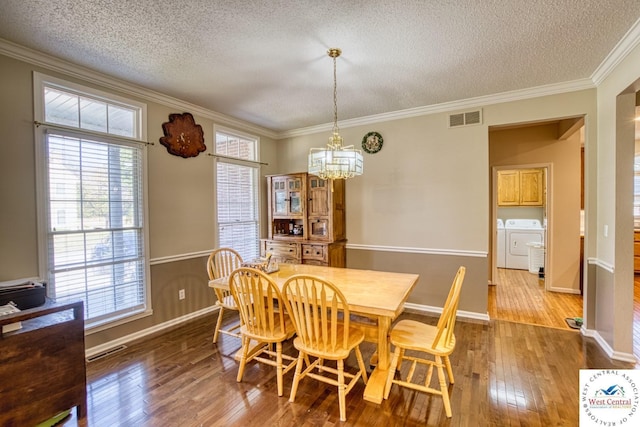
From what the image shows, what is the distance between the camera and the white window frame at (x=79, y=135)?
95.7 inches

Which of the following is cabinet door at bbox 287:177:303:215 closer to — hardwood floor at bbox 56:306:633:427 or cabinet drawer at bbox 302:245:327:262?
cabinet drawer at bbox 302:245:327:262

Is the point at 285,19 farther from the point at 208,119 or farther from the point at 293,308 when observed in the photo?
the point at 208,119

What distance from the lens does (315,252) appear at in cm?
416

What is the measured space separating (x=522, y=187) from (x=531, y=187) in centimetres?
17

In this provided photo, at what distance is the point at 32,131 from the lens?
240 centimetres

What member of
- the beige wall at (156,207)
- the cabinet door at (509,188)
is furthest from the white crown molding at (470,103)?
the cabinet door at (509,188)

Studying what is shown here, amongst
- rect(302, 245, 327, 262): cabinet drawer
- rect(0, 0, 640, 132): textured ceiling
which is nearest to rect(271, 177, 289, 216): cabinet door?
rect(302, 245, 327, 262): cabinet drawer

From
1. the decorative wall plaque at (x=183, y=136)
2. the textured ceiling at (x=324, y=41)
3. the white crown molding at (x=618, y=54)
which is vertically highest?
the textured ceiling at (x=324, y=41)

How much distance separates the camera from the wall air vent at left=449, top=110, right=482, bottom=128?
11.6 feet

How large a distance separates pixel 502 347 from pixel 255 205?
363cm

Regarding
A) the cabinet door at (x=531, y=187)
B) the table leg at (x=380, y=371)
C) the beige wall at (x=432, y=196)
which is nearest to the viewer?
the table leg at (x=380, y=371)

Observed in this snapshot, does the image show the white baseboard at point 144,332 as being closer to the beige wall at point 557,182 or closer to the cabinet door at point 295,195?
the cabinet door at point 295,195

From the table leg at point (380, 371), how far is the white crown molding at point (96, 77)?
3.25 meters

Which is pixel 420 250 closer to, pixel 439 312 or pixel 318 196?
pixel 439 312
